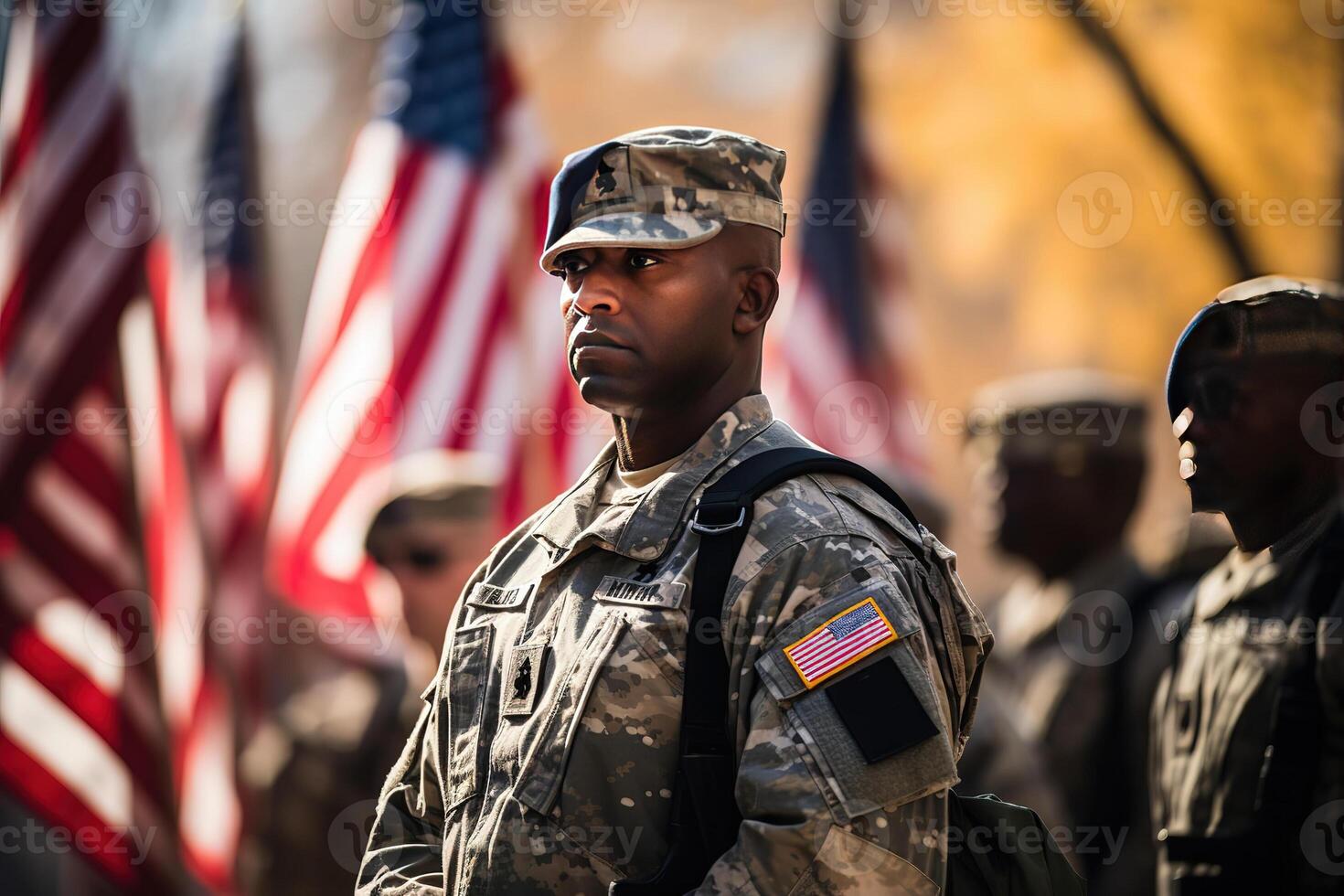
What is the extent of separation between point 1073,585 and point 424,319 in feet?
11.0

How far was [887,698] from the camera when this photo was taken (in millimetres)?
2275

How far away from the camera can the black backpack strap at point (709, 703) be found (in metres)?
2.33

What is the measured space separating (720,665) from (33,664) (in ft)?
19.2

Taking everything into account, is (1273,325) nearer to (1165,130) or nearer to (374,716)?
(374,716)

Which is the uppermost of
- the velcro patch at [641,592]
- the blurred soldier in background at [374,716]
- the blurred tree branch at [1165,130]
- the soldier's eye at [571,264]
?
the blurred tree branch at [1165,130]

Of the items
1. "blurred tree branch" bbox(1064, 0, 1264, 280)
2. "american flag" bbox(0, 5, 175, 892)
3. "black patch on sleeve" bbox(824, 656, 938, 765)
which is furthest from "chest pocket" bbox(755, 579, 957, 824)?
"blurred tree branch" bbox(1064, 0, 1264, 280)

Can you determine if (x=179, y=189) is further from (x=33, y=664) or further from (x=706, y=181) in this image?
(x=706, y=181)

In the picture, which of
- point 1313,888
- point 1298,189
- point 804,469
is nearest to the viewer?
point 804,469

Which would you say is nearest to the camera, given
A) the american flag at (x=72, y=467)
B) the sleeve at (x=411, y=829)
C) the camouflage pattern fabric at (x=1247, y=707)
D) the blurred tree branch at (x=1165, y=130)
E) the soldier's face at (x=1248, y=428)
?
the sleeve at (x=411, y=829)

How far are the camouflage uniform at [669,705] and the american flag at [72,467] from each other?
5.10 metres

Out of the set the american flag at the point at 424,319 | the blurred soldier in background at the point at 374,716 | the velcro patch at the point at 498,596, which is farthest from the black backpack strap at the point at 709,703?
the american flag at the point at 424,319

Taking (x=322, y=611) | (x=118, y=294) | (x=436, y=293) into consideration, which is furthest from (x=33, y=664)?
(x=436, y=293)

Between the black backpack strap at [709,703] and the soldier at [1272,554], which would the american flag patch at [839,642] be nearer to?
the black backpack strap at [709,703]

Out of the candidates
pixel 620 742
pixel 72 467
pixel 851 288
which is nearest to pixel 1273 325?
pixel 620 742
